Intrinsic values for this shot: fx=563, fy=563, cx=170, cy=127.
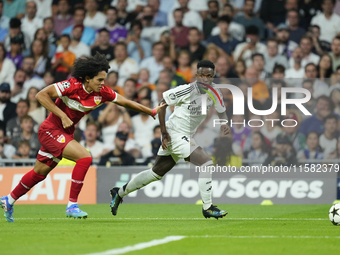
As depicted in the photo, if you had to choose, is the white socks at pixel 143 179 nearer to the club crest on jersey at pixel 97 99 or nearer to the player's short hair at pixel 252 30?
the club crest on jersey at pixel 97 99

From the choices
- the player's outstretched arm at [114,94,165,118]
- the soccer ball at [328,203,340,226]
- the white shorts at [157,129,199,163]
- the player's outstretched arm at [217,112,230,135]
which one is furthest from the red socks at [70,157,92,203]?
the soccer ball at [328,203,340,226]

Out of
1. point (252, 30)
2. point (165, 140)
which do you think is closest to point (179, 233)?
point (165, 140)

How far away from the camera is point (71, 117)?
8.27 metres

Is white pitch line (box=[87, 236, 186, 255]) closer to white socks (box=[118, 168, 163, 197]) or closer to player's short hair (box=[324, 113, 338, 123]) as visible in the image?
white socks (box=[118, 168, 163, 197])

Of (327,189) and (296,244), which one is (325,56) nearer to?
(327,189)

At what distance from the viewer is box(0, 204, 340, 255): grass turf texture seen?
527cm

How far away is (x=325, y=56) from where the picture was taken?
561 inches

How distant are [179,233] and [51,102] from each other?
2.68 meters

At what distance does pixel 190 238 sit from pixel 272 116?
25.9ft

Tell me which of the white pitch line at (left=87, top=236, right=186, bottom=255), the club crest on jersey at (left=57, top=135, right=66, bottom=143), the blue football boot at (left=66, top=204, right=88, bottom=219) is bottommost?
the blue football boot at (left=66, top=204, right=88, bottom=219)

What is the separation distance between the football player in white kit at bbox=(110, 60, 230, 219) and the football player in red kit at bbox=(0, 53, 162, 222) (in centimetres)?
68

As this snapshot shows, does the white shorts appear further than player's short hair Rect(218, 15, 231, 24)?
No

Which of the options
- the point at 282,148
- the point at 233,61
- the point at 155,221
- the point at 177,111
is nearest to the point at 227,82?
the point at 233,61

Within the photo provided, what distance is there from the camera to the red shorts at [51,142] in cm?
806
